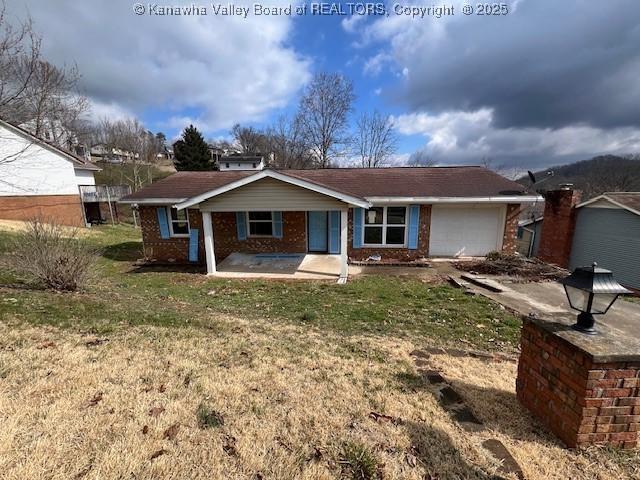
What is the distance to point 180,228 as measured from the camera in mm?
12078

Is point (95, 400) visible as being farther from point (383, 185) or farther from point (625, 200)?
point (625, 200)

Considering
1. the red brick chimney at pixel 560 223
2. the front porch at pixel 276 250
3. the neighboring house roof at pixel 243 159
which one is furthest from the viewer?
the neighboring house roof at pixel 243 159

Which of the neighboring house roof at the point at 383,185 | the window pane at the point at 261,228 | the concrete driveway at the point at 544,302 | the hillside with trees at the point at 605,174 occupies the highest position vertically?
the hillside with trees at the point at 605,174

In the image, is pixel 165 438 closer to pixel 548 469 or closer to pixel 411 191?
pixel 548 469

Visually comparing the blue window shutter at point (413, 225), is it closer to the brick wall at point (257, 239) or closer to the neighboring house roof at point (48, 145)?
the brick wall at point (257, 239)

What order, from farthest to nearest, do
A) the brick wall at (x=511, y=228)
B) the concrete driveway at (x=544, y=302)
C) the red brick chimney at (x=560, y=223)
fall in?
the red brick chimney at (x=560, y=223)
the brick wall at (x=511, y=228)
the concrete driveway at (x=544, y=302)

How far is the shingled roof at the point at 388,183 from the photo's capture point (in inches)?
438

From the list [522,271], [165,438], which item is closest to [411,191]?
[522,271]

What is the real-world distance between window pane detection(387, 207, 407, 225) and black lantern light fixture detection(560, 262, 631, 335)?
906cm

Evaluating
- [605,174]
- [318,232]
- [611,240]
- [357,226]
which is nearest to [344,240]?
[357,226]

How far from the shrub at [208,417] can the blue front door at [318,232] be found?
9349 mm

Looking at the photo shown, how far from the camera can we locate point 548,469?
7.01 ft

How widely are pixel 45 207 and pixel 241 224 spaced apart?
1894 cm

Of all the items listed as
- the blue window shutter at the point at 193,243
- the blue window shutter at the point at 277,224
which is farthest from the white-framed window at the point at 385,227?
the blue window shutter at the point at 193,243
